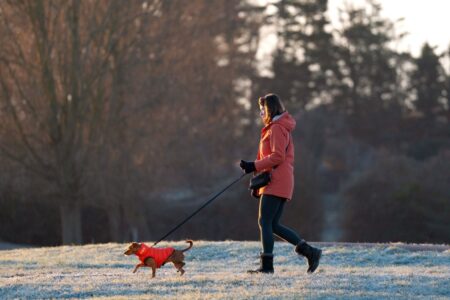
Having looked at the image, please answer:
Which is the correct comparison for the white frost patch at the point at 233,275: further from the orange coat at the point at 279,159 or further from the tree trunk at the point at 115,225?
the tree trunk at the point at 115,225

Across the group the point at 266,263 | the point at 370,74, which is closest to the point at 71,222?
the point at 266,263

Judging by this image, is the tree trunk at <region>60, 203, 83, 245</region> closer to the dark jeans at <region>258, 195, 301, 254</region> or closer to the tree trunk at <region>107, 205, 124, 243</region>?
the tree trunk at <region>107, 205, 124, 243</region>

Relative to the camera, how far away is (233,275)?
12.4 m

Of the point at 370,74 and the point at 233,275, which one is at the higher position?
the point at 370,74

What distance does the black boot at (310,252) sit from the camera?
12.1 meters

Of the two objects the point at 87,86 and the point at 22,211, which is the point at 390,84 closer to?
the point at 22,211

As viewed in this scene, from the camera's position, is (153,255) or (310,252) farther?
(310,252)

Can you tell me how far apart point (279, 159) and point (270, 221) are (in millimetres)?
708

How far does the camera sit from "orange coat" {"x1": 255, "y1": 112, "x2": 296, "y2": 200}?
1164 centimetres

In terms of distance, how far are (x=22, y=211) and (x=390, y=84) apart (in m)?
26.5

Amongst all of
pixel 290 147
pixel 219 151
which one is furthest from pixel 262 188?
pixel 219 151

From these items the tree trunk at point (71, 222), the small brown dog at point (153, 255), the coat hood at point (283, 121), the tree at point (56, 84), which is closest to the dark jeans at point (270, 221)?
the coat hood at point (283, 121)

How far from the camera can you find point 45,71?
95.3 feet

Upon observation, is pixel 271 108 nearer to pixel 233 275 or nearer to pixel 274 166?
pixel 274 166
